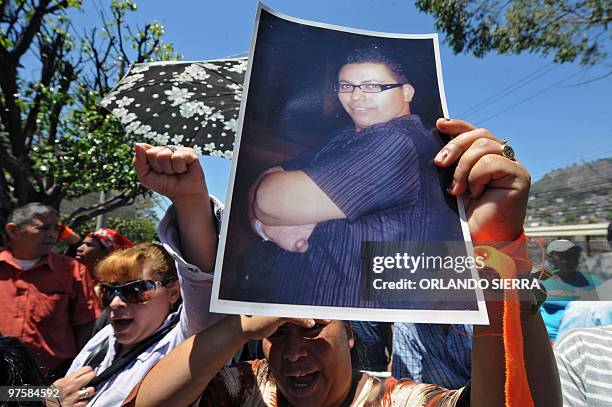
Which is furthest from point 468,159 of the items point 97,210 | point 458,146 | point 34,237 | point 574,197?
point 97,210

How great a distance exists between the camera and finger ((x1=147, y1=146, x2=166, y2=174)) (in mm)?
967

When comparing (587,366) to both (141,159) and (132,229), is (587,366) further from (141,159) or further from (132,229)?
(132,229)

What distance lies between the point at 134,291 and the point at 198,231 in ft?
2.56

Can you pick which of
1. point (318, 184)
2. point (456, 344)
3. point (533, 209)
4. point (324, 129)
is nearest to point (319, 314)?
point (318, 184)

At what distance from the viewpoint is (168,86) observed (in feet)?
7.96

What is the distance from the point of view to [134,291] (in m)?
1.67

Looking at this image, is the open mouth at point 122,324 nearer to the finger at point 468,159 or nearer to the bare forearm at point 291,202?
the bare forearm at point 291,202

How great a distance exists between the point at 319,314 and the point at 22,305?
302 cm

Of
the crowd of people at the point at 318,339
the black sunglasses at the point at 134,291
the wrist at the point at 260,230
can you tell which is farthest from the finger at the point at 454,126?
the black sunglasses at the point at 134,291

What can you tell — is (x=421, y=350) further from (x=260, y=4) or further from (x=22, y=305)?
(x=22, y=305)

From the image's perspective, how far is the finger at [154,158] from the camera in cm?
97

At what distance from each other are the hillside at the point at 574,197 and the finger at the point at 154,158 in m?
5.63

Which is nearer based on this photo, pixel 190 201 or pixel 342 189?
pixel 342 189

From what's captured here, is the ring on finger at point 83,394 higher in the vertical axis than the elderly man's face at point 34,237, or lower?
lower
